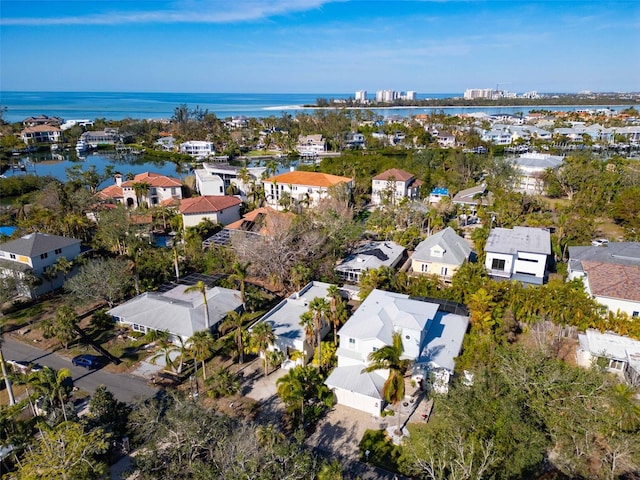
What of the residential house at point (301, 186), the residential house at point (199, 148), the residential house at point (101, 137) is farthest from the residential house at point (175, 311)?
the residential house at point (101, 137)

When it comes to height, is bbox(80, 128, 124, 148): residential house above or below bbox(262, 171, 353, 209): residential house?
above

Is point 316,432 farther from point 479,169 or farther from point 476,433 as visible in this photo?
point 479,169

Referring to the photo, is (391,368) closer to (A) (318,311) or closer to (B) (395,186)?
(A) (318,311)

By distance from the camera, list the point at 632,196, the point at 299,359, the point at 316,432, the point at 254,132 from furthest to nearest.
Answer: the point at 254,132, the point at 632,196, the point at 299,359, the point at 316,432

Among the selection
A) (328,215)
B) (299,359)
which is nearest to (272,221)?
(328,215)

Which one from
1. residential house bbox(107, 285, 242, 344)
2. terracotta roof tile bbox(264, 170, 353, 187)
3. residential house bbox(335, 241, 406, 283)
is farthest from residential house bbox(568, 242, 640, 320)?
terracotta roof tile bbox(264, 170, 353, 187)

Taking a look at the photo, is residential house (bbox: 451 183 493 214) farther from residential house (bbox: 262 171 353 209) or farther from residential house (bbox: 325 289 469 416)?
residential house (bbox: 325 289 469 416)

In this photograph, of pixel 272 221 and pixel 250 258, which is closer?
pixel 250 258
